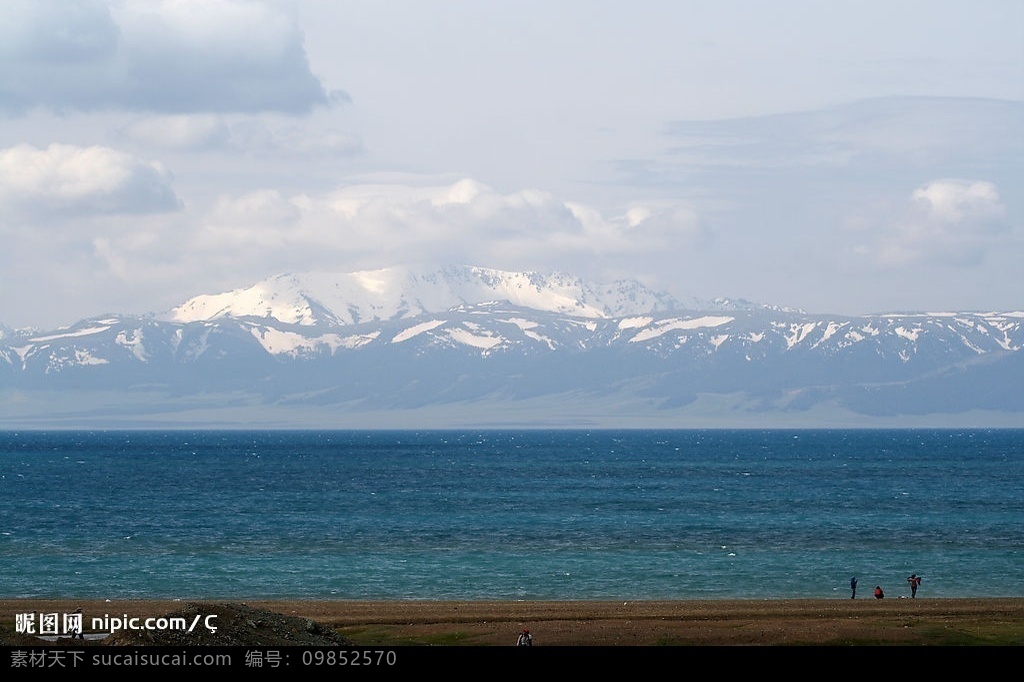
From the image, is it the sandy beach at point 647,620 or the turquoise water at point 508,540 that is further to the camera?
the turquoise water at point 508,540

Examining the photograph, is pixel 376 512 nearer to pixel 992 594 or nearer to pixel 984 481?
pixel 992 594

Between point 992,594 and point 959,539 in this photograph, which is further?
point 959,539

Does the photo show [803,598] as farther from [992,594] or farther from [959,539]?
[959,539]

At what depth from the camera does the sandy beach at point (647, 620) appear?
47.1 meters

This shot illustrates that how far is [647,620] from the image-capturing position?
174ft

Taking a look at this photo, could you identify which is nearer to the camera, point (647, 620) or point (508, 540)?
point (647, 620)

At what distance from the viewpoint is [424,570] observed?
7269 centimetres

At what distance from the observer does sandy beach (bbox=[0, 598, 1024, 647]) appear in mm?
47062

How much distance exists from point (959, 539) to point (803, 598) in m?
30.9

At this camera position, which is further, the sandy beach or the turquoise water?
the turquoise water
